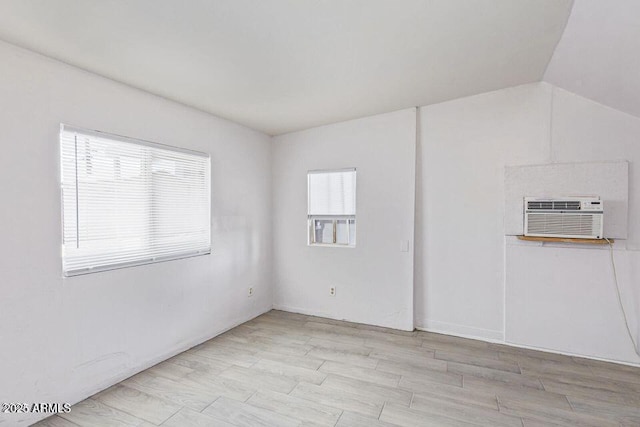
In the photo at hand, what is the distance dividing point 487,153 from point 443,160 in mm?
448

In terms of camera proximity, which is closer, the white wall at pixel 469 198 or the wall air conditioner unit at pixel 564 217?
Answer: the wall air conditioner unit at pixel 564 217

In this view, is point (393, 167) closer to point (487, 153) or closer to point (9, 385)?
point (487, 153)

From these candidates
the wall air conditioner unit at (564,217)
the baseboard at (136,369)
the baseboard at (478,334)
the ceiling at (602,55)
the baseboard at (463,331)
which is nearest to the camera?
the ceiling at (602,55)

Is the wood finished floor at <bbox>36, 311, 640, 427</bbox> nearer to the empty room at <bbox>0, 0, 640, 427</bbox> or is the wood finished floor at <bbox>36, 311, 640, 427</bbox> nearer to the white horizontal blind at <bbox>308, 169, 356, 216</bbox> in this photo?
the empty room at <bbox>0, 0, 640, 427</bbox>

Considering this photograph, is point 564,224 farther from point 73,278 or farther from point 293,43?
point 73,278

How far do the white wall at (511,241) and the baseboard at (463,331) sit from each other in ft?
0.03

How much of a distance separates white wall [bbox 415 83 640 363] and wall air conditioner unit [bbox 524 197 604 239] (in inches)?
9.6

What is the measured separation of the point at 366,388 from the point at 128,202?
8.19 ft

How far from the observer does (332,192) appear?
410cm

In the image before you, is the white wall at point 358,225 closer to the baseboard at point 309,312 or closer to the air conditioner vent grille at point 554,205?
the baseboard at point 309,312

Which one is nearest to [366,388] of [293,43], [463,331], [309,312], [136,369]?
[463,331]

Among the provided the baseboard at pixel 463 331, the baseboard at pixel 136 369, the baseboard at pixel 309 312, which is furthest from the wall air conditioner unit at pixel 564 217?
the baseboard at pixel 136 369

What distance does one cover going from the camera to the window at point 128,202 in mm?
2260

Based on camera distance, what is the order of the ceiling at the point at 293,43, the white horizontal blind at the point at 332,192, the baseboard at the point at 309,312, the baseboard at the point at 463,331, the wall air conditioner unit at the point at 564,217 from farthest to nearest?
1. the white horizontal blind at the point at 332,192
2. the baseboard at the point at 309,312
3. the baseboard at the point at 463,331
4. the wall air conditioner unit at the point at 564,217
5. the ceiling at the point at 293,43
